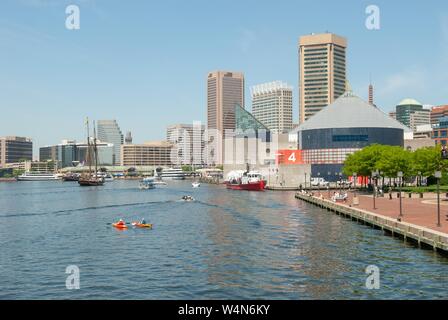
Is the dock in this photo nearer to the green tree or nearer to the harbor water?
the harbor water

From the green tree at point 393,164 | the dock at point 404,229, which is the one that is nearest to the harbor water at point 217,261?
the dock at point 404,229

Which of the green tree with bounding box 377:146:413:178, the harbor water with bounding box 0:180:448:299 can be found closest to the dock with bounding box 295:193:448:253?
the harbor water with bounding box 0:180:448:299

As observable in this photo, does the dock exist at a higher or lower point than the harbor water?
higher

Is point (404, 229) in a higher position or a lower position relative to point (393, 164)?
lower

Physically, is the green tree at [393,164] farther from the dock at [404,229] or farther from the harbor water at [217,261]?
the harbor water at [217,261]

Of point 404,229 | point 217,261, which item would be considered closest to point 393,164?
point 404,229

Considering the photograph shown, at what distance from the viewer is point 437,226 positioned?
62.1m

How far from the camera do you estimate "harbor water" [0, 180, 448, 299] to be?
40.5 m

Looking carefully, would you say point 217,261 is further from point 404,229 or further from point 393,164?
point 393,164

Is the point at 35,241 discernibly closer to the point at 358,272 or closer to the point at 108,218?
the point at 108,218

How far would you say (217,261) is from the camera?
52469 mm

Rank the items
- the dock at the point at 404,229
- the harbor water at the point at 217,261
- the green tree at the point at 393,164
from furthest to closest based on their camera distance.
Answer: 1. the green tree at the point at 393,164
2. the dock at the point at 404,229
3. the harbor water at the point at 217,261

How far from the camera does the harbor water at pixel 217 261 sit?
4053cm

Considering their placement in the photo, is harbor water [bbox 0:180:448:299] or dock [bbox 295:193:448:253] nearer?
harbor water [bbox 0:180:448:299]
